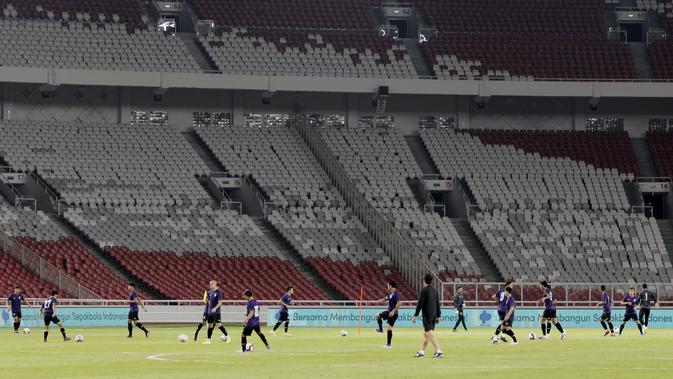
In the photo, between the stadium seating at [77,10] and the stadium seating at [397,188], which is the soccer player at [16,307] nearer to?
the stadium seating at [397,188]

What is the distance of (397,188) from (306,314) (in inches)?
830

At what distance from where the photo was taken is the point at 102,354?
40.2 metres

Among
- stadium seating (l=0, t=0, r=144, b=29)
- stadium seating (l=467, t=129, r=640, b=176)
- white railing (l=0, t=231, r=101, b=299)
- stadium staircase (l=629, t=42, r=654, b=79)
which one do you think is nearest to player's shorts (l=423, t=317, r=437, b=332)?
white railing (l=0, t=231, r=101, b=299)

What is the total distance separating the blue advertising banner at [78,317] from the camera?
6271 centimetres

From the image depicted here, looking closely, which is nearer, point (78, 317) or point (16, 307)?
point (16, 307)

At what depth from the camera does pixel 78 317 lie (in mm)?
64125

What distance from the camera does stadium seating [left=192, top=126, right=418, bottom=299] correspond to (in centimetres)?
7950

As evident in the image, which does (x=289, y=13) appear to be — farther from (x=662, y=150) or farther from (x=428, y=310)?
(x=428, y=310)

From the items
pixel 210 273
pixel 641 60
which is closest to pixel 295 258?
pixel 210 273

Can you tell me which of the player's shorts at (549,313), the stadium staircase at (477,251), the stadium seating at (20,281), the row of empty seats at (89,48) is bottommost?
the player's shorts at (549,313)

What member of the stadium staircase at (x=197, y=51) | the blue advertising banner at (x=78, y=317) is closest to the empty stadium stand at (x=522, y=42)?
the stadium staircase at (x=197, y=51)

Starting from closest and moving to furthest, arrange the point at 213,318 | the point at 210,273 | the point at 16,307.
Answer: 1. the point at 213,318
2. the point at 16,307
3. the point at 210,273

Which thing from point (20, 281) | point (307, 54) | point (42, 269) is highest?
point (307, 54)

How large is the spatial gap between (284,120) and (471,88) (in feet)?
39.2
